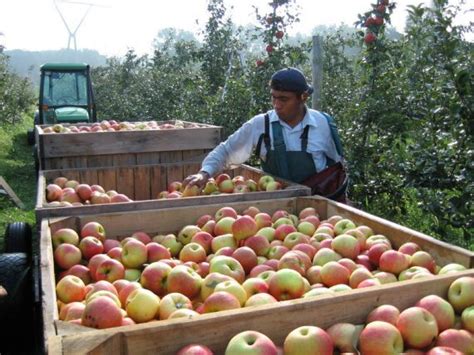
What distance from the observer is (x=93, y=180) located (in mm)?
4695

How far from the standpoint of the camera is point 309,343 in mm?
1530

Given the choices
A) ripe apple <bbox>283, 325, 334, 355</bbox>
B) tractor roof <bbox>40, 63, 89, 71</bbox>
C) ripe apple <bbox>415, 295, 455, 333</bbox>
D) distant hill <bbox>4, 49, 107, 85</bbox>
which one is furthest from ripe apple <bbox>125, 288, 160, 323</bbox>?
distant hill <bbox>4, 49, 107, 85</bbox>

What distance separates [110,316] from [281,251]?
1031 mm

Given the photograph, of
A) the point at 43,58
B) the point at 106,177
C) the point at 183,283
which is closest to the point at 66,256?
the point at 183,283

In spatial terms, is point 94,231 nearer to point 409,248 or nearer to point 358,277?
point 358,277

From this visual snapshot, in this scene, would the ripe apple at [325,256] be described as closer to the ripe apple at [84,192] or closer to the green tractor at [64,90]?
the ripe apple at [84,192]

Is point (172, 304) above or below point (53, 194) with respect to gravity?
below

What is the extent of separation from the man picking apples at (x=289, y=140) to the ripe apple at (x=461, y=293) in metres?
1.83

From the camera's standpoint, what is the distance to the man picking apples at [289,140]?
376cm

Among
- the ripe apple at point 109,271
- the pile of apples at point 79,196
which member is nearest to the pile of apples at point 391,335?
the ripe apple at point 109,271

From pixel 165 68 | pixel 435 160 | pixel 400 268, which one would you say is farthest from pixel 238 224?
pixel 165 68

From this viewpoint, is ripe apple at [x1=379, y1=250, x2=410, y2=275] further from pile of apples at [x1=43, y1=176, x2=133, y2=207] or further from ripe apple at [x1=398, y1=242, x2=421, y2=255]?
pile of apples at [x1=43, y1=176, x2=133, y2=207]

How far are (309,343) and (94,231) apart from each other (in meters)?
1.59

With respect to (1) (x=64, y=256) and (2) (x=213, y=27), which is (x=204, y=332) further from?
(2) (x=213, y=27)
